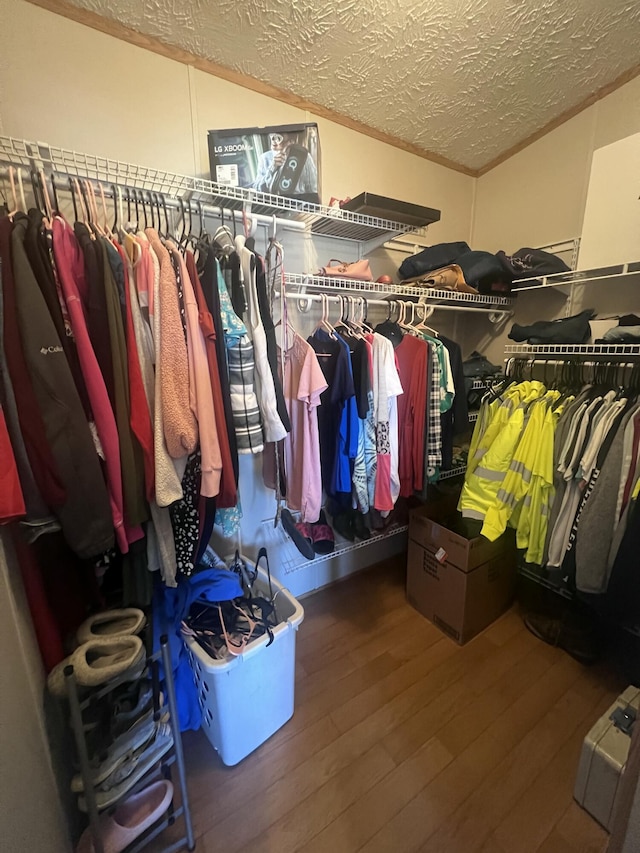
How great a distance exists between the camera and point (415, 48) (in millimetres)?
1379

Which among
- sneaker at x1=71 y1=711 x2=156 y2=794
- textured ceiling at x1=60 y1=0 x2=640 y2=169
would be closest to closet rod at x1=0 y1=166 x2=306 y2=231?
textured ceiling at x1=60 y1=0 x2=640 y2=169

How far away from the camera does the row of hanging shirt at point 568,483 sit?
4.27ft

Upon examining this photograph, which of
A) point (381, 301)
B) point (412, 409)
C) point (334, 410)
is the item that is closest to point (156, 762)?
point (334, 410)

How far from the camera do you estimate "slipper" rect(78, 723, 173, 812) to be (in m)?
0.93

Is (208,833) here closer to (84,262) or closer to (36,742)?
(36,742)

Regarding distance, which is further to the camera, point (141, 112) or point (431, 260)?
point (431, 260)

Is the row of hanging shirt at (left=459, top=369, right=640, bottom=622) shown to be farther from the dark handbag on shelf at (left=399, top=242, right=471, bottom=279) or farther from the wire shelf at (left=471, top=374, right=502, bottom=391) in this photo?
the dark handbag on shelf at (left=399, top=242, right=471, bottom=279)

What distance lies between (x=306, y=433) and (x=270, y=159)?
1095mm

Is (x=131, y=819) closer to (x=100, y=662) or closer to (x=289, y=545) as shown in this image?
(x=100, y=662)

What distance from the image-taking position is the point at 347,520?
172cm

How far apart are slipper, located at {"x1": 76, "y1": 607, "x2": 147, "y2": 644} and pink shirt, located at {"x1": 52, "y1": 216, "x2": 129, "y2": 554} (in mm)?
319

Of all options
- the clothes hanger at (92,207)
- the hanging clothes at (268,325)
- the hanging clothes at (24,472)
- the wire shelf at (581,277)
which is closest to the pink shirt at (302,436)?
the hanging clothes at (268,325)

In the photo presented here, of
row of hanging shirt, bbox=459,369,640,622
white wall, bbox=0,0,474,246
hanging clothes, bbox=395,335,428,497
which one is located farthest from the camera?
hanging clothes, bbox=395,335,428,497

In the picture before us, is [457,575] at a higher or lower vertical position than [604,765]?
higher
